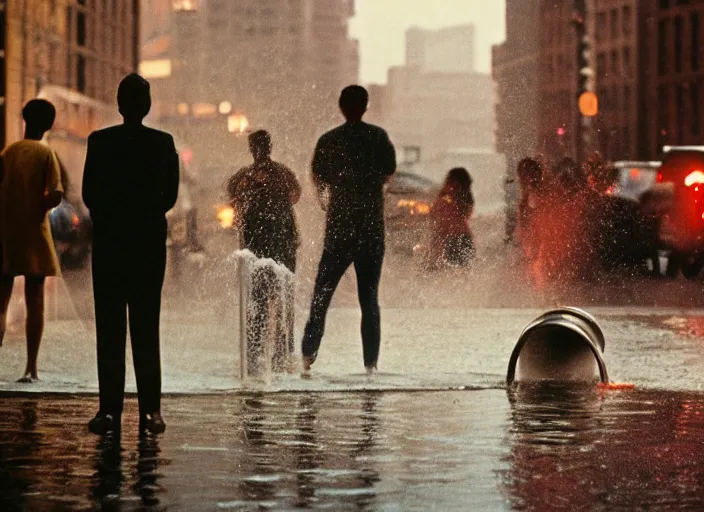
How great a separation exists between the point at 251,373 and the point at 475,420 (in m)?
2.80

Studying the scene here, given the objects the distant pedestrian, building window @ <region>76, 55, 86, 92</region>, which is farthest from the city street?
building window @ <region>76, 55, 86, 92</region>

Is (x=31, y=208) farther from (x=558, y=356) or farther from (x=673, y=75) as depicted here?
(x=673, y=75)

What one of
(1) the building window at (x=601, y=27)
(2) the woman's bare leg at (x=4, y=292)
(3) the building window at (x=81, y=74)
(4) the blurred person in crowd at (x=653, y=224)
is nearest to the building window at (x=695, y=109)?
(1) the building window at (x=601, y=27)

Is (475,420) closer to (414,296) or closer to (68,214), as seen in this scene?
(414,296)

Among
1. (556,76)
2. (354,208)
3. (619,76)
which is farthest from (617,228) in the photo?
(619,76)

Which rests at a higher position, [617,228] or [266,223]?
[266,223]

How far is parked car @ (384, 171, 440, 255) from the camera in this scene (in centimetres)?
3144

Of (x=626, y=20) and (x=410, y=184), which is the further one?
(x=626, y=20)

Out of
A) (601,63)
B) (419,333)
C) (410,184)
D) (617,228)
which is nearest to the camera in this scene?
(419,333)

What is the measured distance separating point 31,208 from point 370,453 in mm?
4157

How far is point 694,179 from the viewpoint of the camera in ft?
88.7

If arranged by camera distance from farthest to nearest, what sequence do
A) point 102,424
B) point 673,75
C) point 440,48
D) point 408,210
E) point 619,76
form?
1. point 619,76
2. point 673,75
3. point 408,210
4. point 440,48
5. point 102,424

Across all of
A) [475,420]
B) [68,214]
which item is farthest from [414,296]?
[475,420]

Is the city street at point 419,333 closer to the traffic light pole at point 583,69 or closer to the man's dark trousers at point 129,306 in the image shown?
the man's dark trousers at point 129,306
